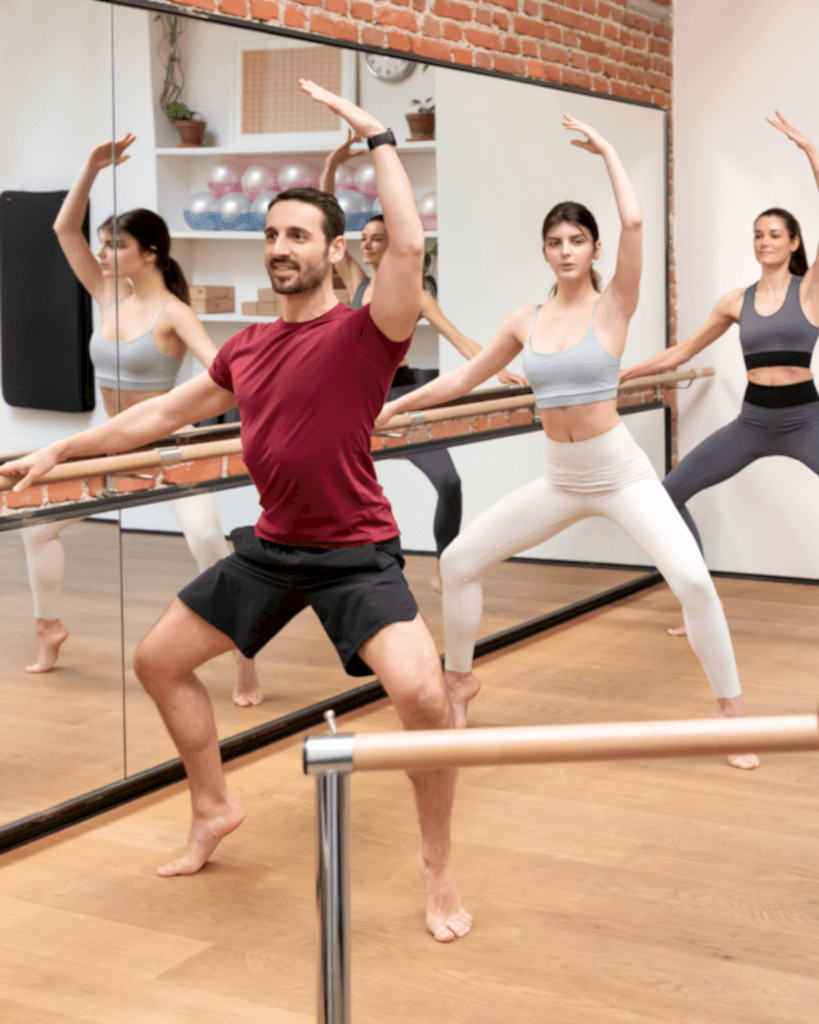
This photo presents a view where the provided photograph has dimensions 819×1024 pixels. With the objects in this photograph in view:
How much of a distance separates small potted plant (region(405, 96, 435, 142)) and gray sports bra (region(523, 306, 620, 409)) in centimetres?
96

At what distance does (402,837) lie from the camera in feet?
9.85

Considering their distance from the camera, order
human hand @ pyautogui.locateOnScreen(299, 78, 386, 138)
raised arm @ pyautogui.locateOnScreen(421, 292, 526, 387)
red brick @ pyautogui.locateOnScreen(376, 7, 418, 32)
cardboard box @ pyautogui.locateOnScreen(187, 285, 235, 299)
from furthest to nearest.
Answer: raised arm @ pyautogui.locateOnScreen(421, 292, 526, 387) → red brick @ pyautogui.locateOnScreen(376, 7, 418, 32) → cardboard box @ pyautogui.locateOnScreen(187, 285, 235, 299) → human hand @ pyautogui.locateOnScreen(299, 78, 386, 138)

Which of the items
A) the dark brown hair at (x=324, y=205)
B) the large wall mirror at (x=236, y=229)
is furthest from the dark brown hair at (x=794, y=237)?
the dark brown hair at (x=324, y=205)

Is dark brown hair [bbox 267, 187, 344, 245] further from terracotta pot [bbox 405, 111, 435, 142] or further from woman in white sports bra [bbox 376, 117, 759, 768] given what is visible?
terracotta pot [bbox 405, 111, 435, 142]

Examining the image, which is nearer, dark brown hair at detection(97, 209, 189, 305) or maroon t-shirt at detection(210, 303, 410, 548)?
maroon t-shirt at detection(210, 303, 410, 548)

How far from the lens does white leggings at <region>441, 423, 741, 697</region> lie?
11.4ft

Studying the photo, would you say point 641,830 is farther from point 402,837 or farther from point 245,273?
point 245,273

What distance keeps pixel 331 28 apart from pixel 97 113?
1173 millimetres

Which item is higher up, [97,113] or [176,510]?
[97,113]

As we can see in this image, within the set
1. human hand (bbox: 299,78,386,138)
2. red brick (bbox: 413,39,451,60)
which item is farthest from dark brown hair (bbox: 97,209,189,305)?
red brick (bbox: 413,39,451,60)

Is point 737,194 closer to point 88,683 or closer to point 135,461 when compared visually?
point 135,461

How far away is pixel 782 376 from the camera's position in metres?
4.83

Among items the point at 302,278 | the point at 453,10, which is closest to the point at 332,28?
the point at 453,10

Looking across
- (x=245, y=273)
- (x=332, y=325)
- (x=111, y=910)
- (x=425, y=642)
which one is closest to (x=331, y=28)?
(x=245, y=273)
